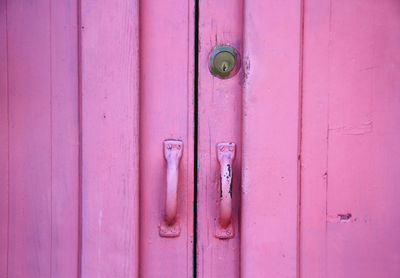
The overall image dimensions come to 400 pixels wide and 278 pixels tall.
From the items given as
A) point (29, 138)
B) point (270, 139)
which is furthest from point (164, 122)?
point (29, 138)

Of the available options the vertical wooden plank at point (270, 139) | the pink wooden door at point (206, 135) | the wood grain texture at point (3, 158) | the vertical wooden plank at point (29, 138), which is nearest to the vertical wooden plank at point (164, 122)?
the pink wooden door at point (206, 135)

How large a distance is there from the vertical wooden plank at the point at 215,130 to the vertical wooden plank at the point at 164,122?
3cm

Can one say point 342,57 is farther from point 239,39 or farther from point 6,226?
point 6,226

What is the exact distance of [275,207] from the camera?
83cm

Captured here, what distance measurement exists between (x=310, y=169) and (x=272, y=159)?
109 mm

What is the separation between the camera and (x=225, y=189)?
81 cm

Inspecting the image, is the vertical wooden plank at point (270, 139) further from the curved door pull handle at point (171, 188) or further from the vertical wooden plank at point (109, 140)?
the vertical wooden plank at point (109, 140)

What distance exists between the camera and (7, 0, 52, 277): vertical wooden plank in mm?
885

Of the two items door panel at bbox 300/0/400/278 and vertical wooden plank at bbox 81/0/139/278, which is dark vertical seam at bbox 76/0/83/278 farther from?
door panel at bbox 300/0/400/278

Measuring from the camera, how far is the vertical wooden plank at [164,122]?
854mm

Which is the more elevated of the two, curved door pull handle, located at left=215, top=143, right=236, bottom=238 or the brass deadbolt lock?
the brass deadbolt lock

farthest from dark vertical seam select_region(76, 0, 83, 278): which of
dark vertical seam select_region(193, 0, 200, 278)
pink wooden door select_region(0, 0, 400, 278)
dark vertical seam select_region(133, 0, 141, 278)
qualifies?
dark vertical seam select_region(193, 0, 200, 278)

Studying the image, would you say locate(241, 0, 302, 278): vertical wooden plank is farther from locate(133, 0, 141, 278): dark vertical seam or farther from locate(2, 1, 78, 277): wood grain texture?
locate(2, 1, 78, 277): wood grain texture

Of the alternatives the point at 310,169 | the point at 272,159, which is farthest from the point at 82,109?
the point at 310,169
